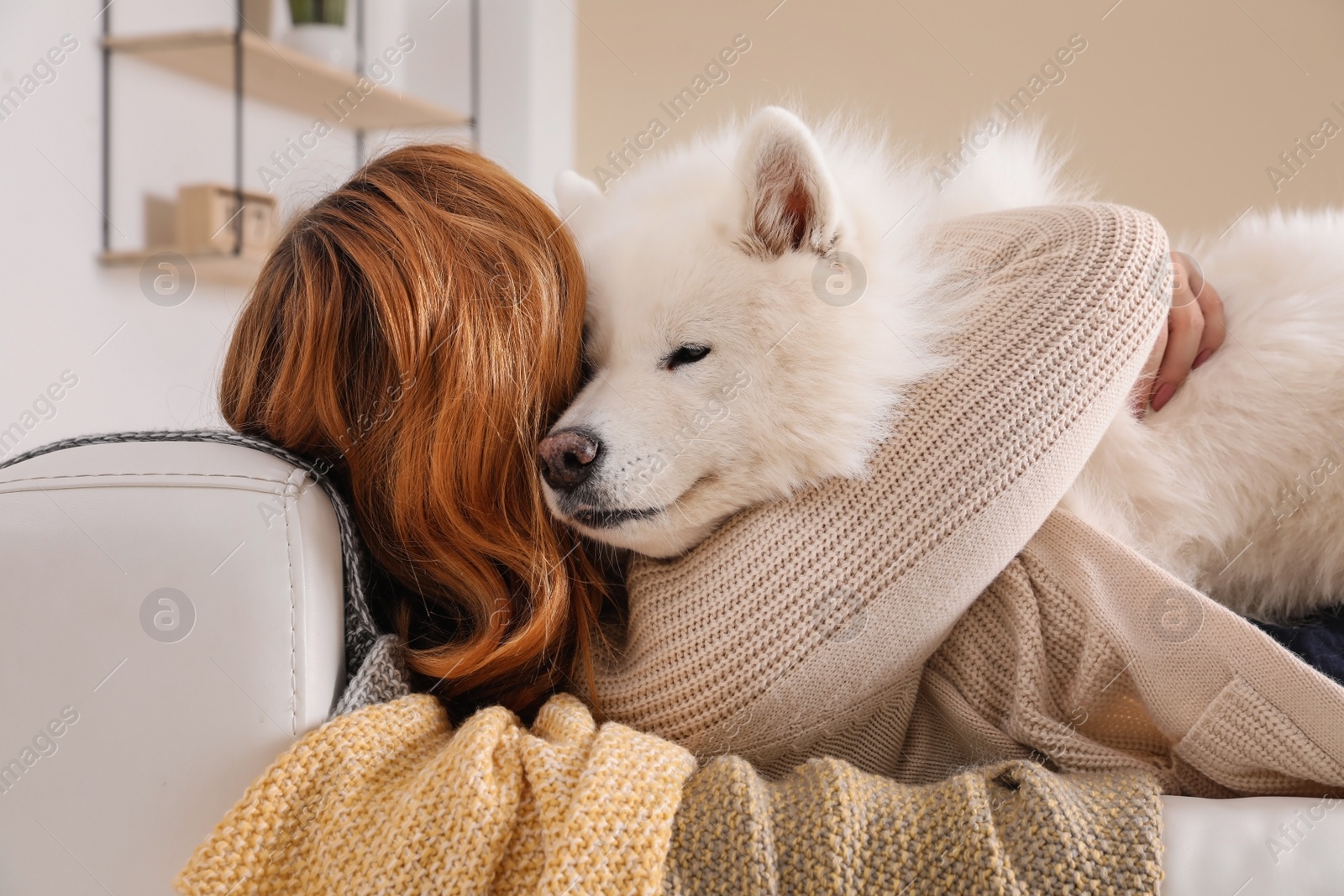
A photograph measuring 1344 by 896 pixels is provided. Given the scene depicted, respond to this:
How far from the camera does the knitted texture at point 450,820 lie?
26.7 inches

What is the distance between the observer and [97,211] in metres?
2.23

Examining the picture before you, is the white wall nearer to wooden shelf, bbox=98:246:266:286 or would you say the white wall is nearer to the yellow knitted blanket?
wooden shelf, bbox=98:246:266:286

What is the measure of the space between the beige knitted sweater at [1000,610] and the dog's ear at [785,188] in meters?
0.19

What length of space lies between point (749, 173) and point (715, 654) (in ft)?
1.64

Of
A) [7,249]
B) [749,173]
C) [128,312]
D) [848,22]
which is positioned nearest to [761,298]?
[749,173]

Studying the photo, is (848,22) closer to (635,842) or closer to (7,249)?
(7,249)

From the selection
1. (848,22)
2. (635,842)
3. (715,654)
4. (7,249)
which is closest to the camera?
(635,842)

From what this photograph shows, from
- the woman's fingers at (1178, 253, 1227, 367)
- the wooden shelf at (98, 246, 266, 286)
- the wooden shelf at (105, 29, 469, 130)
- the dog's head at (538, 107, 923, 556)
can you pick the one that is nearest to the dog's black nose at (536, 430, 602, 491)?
the dog's head at (538, 107, 923, 556)

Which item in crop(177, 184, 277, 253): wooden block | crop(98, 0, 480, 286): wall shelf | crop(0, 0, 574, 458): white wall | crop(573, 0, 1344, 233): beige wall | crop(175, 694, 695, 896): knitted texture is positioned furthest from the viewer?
crop(573, 0, 1344, 233): beige wall

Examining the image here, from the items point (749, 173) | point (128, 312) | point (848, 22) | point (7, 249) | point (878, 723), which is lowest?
point (878, 723)

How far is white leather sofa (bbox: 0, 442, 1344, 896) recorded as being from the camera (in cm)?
74

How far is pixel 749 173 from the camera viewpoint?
0.97 m

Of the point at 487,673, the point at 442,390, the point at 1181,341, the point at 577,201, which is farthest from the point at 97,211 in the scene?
the point at 1181,341

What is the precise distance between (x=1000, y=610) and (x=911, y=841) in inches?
12.6
